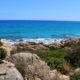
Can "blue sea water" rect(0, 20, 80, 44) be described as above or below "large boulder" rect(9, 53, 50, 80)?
below

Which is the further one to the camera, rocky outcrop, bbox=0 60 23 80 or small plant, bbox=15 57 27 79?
small plant, bbox=15 57 27 79

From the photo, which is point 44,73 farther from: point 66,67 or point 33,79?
point 66,67

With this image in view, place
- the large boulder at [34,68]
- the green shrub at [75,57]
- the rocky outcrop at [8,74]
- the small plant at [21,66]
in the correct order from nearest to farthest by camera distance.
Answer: the rocky outcrop at [8,74]
the small plant at [21,66]
the large boulder at [34,68]
the green shrub at [75,57]

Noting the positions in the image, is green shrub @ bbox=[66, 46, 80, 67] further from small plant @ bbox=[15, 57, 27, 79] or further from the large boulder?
small plant @ bbox=[15, 57, 27, 79]

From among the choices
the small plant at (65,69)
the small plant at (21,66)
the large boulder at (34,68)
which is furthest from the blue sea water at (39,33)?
the small plant at (21,66)

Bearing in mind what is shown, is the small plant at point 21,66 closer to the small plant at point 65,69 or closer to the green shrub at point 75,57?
the small plant at point 65,69

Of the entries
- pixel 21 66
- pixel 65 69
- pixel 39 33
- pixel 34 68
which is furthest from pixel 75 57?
pixel 39 33

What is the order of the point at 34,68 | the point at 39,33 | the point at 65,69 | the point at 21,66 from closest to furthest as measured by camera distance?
the point at 21,66 < the point at 34,68 < the point at 65,69 < the point at 39,33

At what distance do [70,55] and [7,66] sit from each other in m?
6.78

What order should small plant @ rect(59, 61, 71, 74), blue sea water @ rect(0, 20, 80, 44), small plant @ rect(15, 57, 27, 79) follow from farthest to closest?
blue sea water @ rect(0, 20, 80, 44)
small plant @ rect(59, 61, 71, 74)
small plant @ rect(15, 57, 27, 79)

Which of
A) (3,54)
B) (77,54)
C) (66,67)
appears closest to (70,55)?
(77,54)

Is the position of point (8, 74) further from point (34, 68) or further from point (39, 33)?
point (39, 33)

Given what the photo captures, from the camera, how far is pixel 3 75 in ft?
15.0

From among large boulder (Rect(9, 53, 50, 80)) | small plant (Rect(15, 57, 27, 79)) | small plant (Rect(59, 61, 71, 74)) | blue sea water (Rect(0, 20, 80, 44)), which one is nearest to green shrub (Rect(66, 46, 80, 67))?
small plant (Rect(59, 61, 71, 74))
